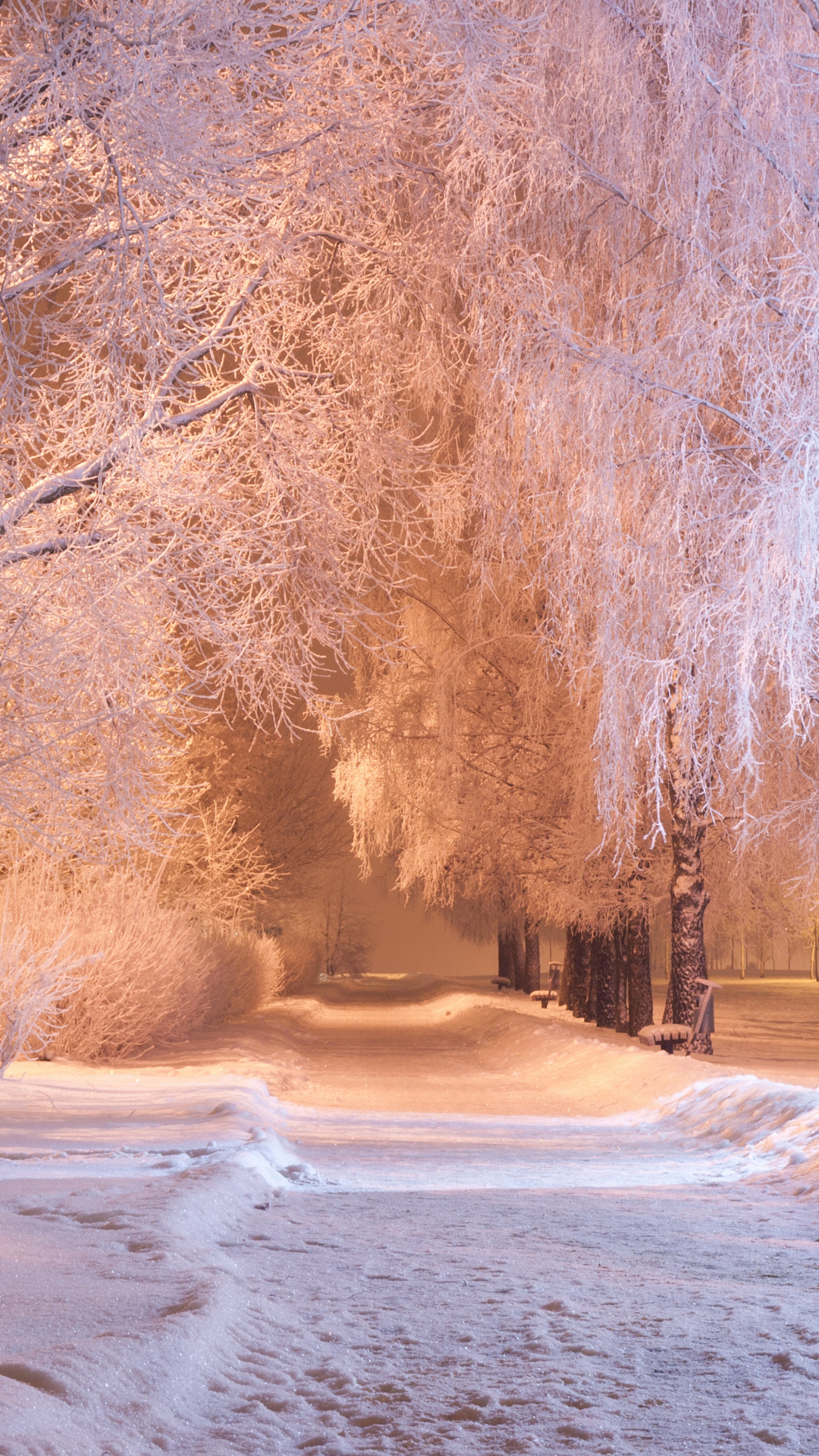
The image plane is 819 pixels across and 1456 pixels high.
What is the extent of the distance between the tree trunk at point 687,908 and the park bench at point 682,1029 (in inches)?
5.0

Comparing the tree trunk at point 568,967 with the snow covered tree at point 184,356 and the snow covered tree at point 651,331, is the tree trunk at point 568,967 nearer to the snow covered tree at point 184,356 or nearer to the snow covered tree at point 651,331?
the snow covered tree at point 184,356

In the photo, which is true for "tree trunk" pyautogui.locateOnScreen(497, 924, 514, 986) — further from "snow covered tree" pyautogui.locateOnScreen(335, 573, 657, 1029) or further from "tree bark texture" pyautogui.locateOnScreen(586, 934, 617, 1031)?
"snow covered tree" pyautogui.locateOnScreen(335, 573, 657, 1029)

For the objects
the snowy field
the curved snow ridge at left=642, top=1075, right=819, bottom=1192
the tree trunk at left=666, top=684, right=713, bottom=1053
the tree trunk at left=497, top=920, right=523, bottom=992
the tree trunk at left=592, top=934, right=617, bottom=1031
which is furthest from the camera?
the tree trunk at left=497, top=920, right=523, bottom=992

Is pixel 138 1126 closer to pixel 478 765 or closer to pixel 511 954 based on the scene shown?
pixel 478 765

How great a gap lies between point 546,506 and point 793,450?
2.05 meters

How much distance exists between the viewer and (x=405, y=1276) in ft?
14.6

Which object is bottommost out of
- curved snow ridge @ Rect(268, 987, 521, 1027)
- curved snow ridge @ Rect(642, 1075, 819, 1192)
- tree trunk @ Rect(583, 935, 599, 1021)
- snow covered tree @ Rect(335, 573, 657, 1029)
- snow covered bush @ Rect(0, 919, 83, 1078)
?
curved snow ridge @ Rect(268, 987, 521, 1027)

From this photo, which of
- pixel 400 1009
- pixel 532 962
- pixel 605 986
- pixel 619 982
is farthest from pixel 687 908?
pixel 532 962

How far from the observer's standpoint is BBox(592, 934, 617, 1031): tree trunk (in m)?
21.4

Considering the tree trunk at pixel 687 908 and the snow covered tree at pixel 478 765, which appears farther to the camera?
the snow covered tree at pixel 478 765

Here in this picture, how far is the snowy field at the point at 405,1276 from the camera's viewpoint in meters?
3.05

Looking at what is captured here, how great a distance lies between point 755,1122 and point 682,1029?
19.8ft

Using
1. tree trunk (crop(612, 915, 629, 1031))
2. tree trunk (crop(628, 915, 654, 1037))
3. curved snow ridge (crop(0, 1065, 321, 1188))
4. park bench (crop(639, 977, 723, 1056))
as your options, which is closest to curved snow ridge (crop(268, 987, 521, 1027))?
tree trunk (crop(612, 915, 629, 1031))

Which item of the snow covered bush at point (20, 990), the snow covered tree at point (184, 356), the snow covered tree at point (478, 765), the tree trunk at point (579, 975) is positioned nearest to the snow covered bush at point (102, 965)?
the snow covered bush at point (20, 990)
